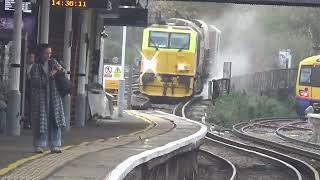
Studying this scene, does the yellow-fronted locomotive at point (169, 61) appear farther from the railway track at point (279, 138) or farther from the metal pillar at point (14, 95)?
the metal pillar at point (14, 95)

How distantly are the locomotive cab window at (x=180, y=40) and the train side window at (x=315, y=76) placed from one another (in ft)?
19.5

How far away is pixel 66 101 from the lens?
53.6ft

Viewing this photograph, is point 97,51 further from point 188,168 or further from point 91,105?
point 188,168

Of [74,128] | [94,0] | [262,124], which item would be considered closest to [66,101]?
[74,128]

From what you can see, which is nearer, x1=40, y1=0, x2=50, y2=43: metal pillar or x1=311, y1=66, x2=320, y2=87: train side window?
x1=40, y1=0, x2=50, y2=43: metal pillar

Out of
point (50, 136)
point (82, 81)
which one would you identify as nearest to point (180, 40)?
point (82, 81)

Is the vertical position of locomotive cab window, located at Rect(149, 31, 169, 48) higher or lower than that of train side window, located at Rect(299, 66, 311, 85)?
higher

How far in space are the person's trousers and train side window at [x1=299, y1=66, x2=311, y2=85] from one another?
76.1ft

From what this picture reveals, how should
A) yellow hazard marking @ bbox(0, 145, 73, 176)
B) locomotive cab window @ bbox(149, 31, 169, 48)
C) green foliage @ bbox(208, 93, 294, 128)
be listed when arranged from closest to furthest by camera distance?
yellow hazard marking @ bbox(0, 145, 73, 176) < green foliage @ bbox(208, 93, 294, 128) < locomotive cab window @ bbox(149, 31, 169, 48)

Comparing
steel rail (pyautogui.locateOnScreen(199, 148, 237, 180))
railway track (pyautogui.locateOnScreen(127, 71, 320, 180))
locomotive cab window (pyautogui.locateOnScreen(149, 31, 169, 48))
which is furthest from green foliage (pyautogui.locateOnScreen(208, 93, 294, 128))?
steel rail (pyautogui.locateOnScreen(199, 148, 237, 180))

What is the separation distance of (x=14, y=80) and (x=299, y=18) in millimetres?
48988

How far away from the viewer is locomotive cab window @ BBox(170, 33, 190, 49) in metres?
35.2

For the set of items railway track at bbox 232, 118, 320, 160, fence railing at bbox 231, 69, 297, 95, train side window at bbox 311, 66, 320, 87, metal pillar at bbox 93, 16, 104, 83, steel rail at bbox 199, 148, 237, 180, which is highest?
metal pillar at bbox 93, 16, 104, 83

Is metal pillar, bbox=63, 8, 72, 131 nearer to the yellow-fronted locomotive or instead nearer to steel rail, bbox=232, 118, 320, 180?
steel rail, bbox=232, 118, 320, 180
